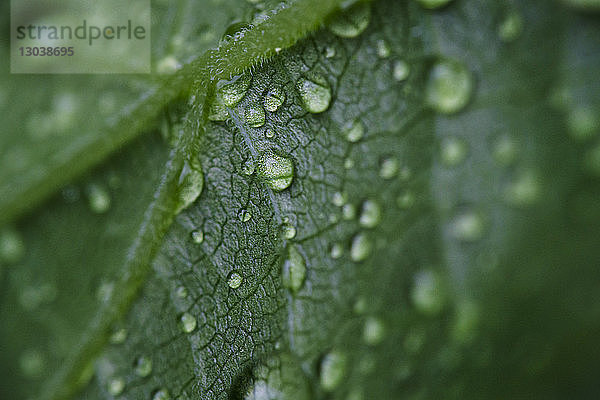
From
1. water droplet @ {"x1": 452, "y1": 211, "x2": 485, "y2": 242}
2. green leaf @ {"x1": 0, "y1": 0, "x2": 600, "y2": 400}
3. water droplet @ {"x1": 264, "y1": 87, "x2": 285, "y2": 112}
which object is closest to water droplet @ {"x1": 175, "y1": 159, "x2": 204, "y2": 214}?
green leaf @ {"x1": 0, "y1": 0, "x2": 600, "y2": 400}

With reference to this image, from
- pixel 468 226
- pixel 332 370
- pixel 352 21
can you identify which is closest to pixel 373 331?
pixel 332 370

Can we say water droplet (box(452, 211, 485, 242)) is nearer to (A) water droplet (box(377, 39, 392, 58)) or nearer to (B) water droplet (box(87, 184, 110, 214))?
(A) water droplet (box(377, 39, 392, 58))

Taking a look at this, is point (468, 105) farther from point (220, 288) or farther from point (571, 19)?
point (220, 288)

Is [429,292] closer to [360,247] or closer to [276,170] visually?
[360,247]

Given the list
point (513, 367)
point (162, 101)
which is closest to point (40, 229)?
point (162, 101)

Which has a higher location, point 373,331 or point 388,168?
point 388,168

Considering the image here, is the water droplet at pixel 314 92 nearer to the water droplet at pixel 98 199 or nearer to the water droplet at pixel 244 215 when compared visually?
the water droplet at pixel 244 215

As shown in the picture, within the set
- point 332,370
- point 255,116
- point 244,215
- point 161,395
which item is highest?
point 255,116
